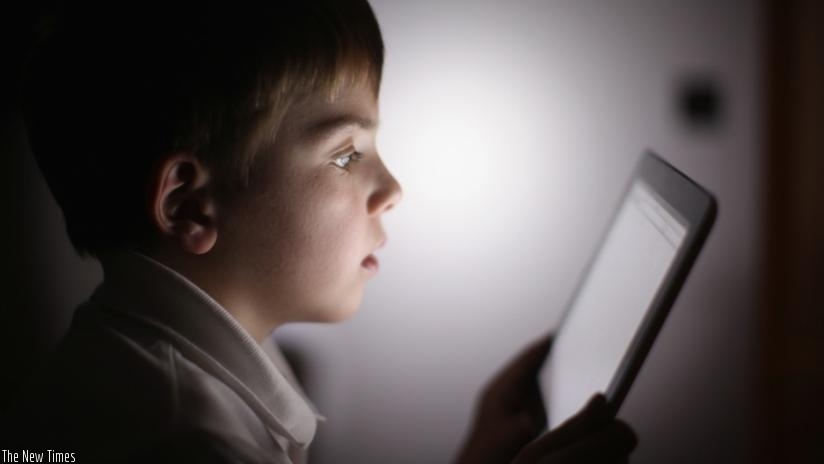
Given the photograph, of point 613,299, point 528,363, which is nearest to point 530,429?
point 528,363

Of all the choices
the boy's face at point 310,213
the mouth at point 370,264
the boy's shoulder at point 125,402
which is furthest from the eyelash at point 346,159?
the boy's shoulder at point 125,402

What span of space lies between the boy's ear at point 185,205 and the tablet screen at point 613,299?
351 millimetres

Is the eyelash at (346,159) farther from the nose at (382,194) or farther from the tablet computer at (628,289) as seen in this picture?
the tablet computer at (628,289)

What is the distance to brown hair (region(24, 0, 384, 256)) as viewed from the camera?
599 millimetres

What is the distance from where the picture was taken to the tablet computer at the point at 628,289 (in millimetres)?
469

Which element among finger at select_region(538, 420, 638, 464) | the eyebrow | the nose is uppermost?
the eyebrow

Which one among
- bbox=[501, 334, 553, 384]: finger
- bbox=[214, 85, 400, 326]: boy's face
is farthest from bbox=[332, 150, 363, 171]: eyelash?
bbox=[501, 334, 553, 384]: finger

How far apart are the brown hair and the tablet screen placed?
292 millimetres

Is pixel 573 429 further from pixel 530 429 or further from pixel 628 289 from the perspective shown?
pixel 530 429

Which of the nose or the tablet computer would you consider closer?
the tablet computer

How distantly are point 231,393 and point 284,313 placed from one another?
125mm

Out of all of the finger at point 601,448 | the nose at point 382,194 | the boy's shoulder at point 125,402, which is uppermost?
the nose at point 382,194

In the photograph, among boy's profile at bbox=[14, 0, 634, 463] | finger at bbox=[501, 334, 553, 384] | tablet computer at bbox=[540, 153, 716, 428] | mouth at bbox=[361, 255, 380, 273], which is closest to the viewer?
tablet computer at bbox=[540, 153, 716, 428]

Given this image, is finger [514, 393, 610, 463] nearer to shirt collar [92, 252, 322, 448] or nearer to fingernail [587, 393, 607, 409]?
fingernail [587, 393, 607, 409]
